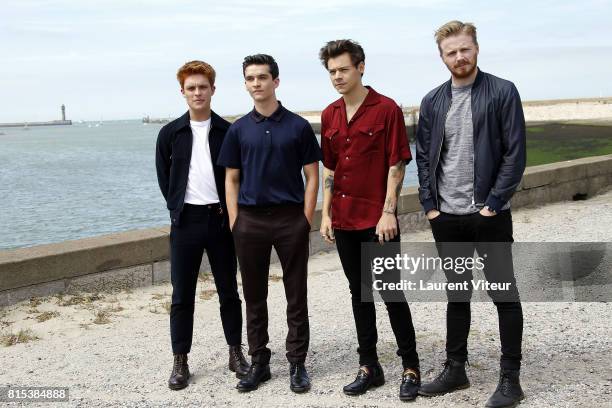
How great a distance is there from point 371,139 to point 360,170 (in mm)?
189

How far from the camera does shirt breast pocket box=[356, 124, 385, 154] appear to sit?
3.84 metres

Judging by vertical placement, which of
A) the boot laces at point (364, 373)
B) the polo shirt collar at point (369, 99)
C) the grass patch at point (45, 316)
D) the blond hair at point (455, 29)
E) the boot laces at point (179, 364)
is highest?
the blond hair at point (455, 29)

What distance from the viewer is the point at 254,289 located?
428 centimetres

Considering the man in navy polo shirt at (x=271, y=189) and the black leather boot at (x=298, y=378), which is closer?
the man in navy polo shirt at (x=271, y=189)

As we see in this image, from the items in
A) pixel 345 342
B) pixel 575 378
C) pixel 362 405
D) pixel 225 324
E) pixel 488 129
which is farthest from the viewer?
pixel 345 342

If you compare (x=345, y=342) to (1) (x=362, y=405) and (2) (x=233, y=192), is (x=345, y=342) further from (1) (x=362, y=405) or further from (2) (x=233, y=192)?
(2) (x=233, y=192)

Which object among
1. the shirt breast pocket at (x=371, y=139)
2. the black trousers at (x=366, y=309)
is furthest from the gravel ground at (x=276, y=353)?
the shirt breast pocket at (x=371, y=139)

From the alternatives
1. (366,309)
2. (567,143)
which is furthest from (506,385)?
(567,143)

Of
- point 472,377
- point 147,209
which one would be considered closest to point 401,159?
point 472,377

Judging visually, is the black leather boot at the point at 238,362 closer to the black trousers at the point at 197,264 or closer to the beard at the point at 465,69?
the black trousers at the point at 197,264

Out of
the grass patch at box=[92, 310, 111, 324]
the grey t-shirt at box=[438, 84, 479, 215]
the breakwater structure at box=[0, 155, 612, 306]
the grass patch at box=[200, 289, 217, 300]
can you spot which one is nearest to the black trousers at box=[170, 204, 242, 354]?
the grey t-shirt at box=[438, 84, 479, 215]

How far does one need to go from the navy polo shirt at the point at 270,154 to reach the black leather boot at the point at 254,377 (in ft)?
3.56

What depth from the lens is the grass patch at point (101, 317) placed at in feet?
19.4

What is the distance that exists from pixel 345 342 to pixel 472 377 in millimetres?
1154
